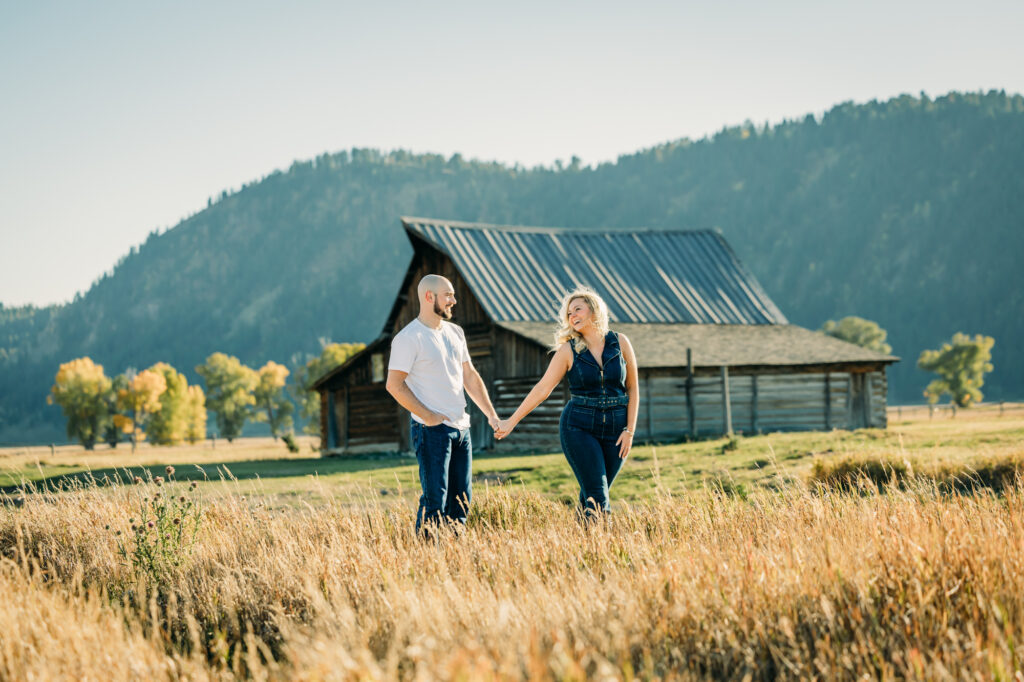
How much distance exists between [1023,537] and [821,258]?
175663mm

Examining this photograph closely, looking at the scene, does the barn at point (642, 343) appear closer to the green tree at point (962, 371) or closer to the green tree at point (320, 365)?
the green tree at point (320, 365)

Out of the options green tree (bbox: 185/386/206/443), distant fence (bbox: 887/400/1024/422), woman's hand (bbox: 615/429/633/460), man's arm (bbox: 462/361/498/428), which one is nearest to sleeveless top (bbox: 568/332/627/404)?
woman's hand (bbox: 615/429/633/460)

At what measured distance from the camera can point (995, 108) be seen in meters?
174

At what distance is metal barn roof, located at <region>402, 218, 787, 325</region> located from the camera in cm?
2866

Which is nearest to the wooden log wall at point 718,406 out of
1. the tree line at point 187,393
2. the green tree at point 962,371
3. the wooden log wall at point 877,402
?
the wooden log wall at point 877,402

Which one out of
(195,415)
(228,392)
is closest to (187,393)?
(195,415)

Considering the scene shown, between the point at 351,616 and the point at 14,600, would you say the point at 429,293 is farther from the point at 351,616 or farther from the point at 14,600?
the point at 14,600

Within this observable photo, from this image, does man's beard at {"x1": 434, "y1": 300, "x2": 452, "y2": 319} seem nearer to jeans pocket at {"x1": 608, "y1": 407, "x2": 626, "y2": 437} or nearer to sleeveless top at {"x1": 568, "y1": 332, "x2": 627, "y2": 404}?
sleeveless top at {"x1": 568, "y1": 332, "x2": 627, "y2": 404}

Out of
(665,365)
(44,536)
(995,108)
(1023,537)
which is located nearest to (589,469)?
(1023,537)

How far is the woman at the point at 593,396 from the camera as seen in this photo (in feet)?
20.2

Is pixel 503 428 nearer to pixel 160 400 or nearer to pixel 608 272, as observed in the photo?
pixel 608 272

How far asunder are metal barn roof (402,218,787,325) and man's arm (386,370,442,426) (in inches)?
825

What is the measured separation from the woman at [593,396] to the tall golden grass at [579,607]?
1.56ft

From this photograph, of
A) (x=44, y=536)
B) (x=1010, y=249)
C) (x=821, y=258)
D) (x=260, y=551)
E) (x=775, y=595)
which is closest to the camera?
(x=775, y=595)
